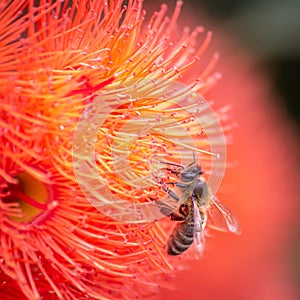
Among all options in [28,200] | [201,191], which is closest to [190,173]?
[201,191]

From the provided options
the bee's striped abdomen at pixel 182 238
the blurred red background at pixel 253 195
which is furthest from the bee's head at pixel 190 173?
the blurred red background at pixel 253 195

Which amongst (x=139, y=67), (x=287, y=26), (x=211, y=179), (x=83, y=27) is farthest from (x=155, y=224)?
(x=287, y=26)

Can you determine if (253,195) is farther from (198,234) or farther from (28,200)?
(28,200)

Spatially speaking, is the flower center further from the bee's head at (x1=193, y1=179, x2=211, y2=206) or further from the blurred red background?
the blurred red background

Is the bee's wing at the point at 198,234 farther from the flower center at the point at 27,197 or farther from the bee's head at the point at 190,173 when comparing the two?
the flower center at the point at 27,197

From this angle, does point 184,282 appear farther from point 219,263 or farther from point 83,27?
point 83,27

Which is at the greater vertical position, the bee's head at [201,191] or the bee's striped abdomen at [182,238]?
the bee's head at [201,191]
